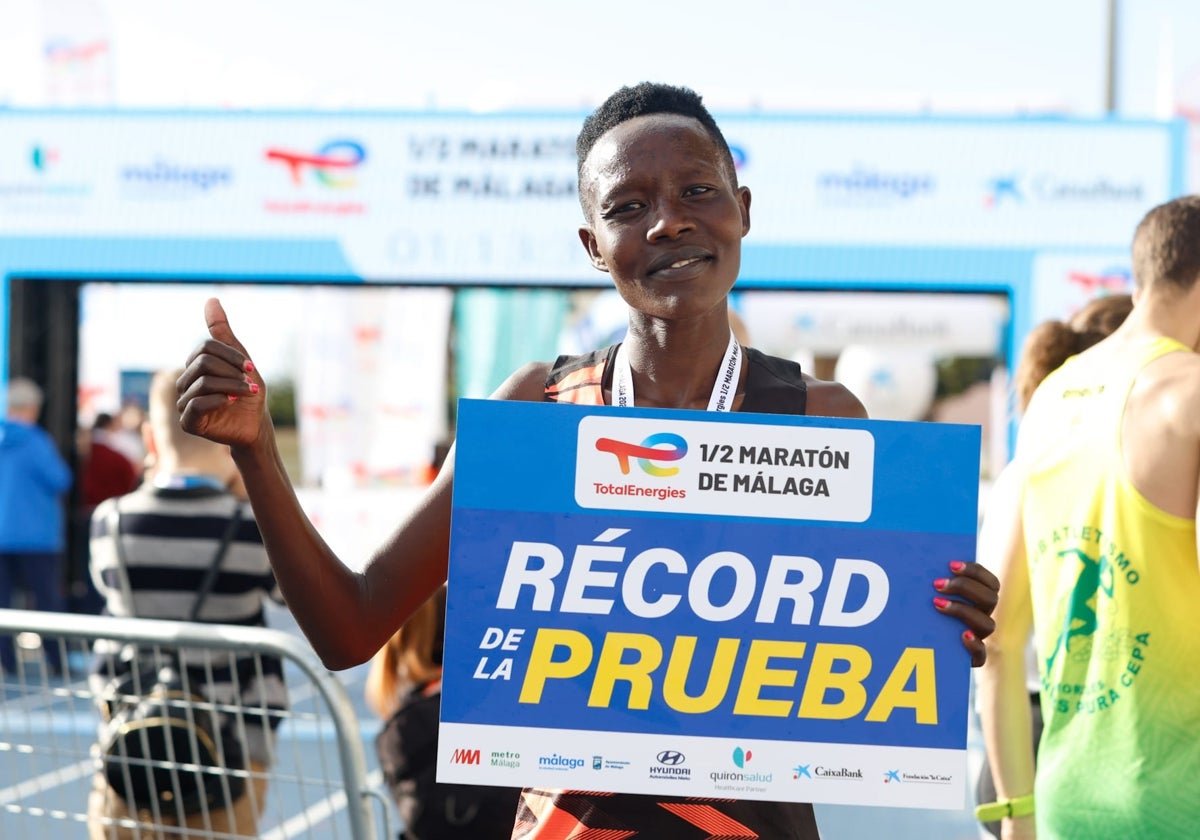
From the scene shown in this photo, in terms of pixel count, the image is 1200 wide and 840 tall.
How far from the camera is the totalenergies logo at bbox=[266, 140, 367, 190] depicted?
1084 centimetres

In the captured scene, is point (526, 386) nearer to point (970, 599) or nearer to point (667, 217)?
point (667, 217)

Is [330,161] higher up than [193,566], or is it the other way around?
[330,161]

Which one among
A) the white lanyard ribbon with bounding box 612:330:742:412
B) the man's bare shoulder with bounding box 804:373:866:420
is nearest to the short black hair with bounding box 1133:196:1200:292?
the man's bare shoulder with bounding box 804:373:866:420

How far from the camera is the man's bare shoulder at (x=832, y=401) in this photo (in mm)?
2049

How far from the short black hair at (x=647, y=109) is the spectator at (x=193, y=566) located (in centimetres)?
242

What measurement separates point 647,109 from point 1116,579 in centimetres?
149

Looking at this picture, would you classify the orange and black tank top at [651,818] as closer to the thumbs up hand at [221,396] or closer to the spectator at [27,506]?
the thumbs up hand at [221,396]

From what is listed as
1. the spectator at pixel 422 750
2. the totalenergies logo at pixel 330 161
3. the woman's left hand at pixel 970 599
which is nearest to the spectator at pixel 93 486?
the totalenergies logo at pixel 330 161

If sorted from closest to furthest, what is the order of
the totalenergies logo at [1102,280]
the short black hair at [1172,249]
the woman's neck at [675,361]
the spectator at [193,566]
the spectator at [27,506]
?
the woman's neck at [675,361] → the short black hair at [1172,249] → the spectator at [193,566] → the totalenergies logo at [1102,280] → the spectator at [27,506]

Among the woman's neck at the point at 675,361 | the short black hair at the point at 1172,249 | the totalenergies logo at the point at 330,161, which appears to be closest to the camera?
the woman's neck at the point at 675,361

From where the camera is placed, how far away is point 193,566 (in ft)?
13.7

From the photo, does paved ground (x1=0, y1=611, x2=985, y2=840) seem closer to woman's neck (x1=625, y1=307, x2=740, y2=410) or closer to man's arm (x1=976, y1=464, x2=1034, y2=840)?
man's arm (x1=976, y1=464, x2=1034, y2=840)

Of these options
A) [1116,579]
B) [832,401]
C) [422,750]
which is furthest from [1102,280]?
[832,401]

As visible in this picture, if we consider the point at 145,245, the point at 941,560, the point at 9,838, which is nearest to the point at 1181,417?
the point at 941,560
